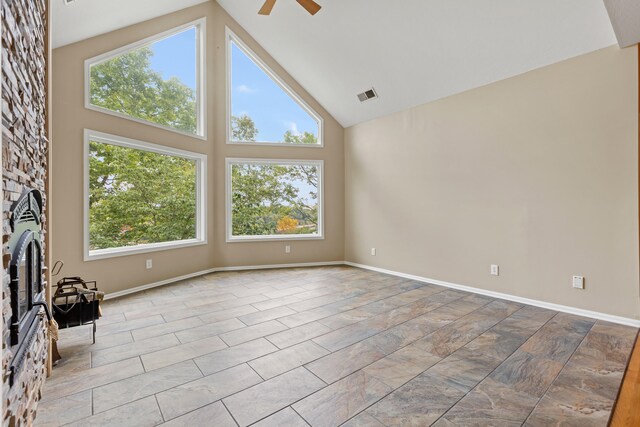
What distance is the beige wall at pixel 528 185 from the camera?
3.06 m

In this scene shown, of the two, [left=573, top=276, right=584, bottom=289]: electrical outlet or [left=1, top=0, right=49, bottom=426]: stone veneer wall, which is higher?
[left=1, top=0, right=49, bottom=426]: stone veneer wall

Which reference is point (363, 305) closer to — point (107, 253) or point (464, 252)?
point (464, 252)

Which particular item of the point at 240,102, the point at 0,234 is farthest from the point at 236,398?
the point at 240,102

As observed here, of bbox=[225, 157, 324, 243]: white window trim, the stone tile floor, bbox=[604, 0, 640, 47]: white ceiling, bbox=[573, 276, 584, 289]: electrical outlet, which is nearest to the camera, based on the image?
the stone tile floor

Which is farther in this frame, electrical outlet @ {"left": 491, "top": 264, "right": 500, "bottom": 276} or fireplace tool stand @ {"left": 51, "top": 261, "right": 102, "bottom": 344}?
electrical outlet @ {"left": 491, "top": 264, "right": 500, "bottom": 276}

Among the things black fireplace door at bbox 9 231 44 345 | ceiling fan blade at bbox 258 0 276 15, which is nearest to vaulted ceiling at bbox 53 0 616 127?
ceiling fan blade at bbox 258 0 276 15

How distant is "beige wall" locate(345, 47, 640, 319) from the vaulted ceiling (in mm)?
257

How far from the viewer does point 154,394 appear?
194 cm

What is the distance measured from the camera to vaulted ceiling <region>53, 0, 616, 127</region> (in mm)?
3164

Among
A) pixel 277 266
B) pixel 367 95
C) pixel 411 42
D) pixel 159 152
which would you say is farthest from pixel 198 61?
pixel 277 266

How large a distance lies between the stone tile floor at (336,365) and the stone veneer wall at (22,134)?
34cm

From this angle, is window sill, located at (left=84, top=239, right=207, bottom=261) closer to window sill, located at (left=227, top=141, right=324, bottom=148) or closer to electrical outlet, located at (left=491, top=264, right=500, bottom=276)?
window sill, located at (left=227, top=141, right=324, bottom=148)

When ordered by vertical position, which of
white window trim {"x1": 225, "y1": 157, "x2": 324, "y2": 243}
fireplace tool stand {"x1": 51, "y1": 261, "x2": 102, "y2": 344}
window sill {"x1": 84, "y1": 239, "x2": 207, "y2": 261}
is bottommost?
fireplace tool stand {"x1": 51, "y1": 261, "x2": 102, "y2": 344}

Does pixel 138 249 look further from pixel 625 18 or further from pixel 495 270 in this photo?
pixel 625 18
